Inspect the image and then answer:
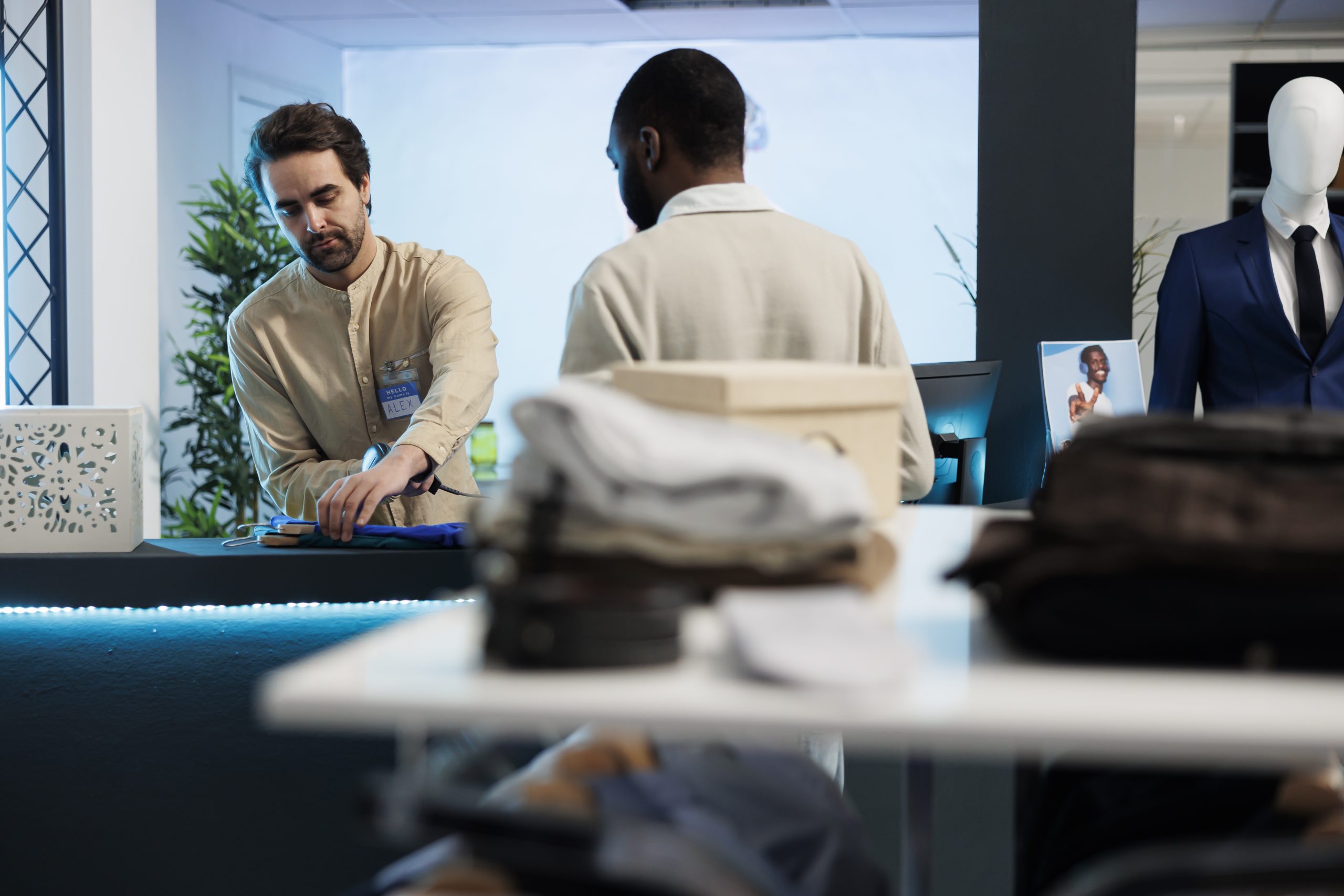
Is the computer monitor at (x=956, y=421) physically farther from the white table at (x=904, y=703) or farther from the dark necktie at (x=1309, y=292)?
the white table at (x=904, y=703)

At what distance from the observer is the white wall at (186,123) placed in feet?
18.4

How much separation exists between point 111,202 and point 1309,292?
3.55m

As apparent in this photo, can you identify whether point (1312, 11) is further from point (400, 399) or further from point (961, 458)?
point (400, 399)

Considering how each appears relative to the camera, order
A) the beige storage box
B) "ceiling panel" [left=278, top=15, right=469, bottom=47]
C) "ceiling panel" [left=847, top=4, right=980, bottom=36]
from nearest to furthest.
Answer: the beige storage box
"ceiling panel" [left=847, top=4, right=980, bottom=36]
"ceiling panel" [left=278, top=15, right=469, bottom=47]

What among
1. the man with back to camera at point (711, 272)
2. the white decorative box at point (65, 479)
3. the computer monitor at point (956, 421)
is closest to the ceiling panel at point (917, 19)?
the computer monitor at point (956, 421)

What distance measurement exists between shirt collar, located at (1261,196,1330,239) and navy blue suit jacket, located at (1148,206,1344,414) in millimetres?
16

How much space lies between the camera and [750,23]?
6551 millimetres

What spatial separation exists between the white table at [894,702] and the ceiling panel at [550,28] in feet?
20.0

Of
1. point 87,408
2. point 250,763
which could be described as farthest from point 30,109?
point 250,763

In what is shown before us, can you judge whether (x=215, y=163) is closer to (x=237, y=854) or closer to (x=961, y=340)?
(x=961, y=340)

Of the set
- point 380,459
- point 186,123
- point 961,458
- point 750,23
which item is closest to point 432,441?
point 380,459

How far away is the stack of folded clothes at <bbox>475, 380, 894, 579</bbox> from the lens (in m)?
0.78

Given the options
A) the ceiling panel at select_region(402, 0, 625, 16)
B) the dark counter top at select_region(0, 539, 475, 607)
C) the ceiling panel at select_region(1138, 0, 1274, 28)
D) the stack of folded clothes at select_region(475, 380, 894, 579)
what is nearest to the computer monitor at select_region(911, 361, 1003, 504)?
the dark counter top at select_region(0, 539, 475, 607)

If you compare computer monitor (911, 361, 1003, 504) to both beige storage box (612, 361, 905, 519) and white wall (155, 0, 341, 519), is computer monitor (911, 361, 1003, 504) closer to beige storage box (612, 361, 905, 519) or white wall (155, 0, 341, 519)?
beige storage box (612, 361, 905, 519)
